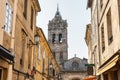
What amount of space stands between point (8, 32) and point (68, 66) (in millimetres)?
56293

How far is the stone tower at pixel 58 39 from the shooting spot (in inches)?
2657

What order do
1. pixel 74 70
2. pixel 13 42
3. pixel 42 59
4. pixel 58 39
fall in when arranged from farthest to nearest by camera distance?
pixel 58 39 → pixel 74 70 → pixel 42 59 → pixel 13 42

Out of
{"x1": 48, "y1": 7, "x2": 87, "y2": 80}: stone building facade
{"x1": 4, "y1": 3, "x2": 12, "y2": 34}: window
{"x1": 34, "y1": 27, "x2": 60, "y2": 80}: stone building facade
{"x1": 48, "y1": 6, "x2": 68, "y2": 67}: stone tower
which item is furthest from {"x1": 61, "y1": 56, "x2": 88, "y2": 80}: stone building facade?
{"x1": 4, "y1": 3, "x2": 12, "y2": 34}: window

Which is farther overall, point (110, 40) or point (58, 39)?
point (58, 39)

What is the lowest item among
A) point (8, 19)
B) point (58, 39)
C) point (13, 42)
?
point (13, 42)

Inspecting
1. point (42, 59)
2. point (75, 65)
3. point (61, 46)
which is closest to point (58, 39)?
point (61, 46)

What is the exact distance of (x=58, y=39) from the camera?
68188 mm

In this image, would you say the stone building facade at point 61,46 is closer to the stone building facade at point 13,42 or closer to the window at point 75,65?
the window at point 75,65

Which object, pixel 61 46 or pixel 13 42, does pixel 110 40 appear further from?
pixel 61 46

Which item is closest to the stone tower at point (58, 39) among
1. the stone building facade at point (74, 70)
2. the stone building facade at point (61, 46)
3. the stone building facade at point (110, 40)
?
the stone building facade at point (61, 46)

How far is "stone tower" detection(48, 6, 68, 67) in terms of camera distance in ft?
221

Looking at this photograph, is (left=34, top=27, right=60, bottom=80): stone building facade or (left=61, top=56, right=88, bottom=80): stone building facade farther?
(left=61, top=56, right=88, bottom=80): stone building facade

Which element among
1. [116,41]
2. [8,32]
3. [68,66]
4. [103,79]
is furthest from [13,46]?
[68,66]

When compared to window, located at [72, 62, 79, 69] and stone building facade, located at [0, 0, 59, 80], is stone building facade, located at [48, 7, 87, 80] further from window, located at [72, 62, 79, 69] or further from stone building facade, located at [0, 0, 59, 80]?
stone building facade, located at [0, 0, 59, 80]
